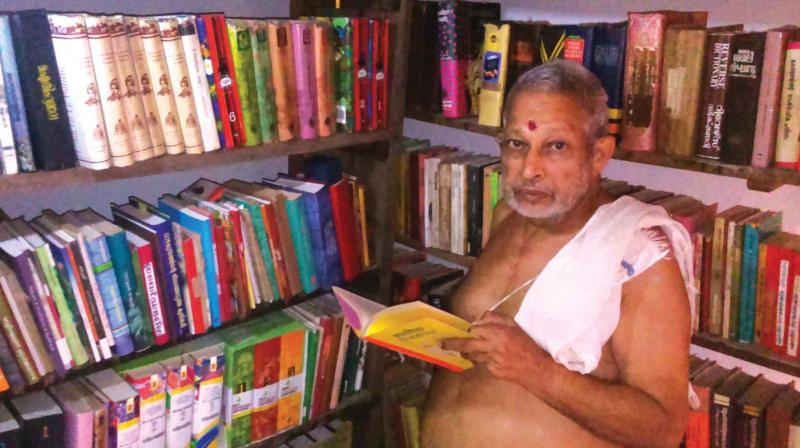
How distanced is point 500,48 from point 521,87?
400 millimetres

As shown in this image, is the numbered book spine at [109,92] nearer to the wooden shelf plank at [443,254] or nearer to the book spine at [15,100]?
the book spine at [15,100]

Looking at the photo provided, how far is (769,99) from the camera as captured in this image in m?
1.40

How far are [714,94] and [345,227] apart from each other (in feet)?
3.37

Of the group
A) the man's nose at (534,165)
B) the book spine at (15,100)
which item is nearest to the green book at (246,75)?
the book spine at (15,100)

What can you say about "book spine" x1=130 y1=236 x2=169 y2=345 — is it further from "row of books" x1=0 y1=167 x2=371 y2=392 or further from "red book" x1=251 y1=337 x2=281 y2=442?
"red book" x1=251 y1=337 x2=281 y2=442

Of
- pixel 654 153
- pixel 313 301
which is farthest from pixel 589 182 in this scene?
pixel 313 301

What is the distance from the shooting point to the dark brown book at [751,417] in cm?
159

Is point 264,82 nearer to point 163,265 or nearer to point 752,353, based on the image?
point 163,265

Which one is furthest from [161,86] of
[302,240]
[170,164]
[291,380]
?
[291,380]

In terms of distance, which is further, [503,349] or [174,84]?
[174,84]

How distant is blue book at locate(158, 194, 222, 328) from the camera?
1.67 m

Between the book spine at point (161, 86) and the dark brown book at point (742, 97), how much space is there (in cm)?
122

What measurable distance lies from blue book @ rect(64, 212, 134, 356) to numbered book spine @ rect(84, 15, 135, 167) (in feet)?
0.63

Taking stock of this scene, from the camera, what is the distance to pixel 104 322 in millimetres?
1531
